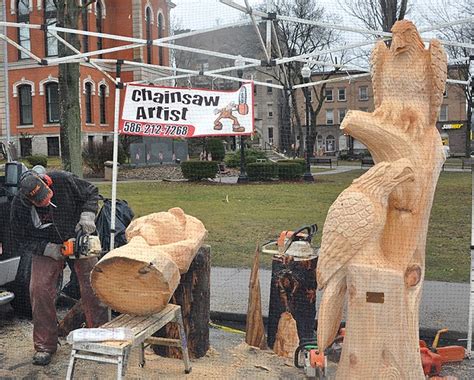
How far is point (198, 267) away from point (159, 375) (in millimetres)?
731

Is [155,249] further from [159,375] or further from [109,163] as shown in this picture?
[109,163]

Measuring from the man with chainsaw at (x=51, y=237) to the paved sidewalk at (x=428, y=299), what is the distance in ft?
4.77

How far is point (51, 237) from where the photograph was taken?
3.77 meters

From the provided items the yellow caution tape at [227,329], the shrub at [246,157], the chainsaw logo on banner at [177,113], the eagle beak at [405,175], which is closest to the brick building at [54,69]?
the chainsaw logo on banner at [177,113]

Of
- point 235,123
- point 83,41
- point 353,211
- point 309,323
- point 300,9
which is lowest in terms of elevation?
point 309,323

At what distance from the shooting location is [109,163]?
15.2 meters

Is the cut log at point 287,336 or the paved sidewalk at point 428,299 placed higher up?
the cut log at point 287,336

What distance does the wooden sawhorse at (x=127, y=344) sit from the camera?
265 cm

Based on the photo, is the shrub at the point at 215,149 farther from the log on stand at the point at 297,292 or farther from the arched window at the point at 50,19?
the log on stand at the point at 297,292

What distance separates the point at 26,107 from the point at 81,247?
1376 centimetres

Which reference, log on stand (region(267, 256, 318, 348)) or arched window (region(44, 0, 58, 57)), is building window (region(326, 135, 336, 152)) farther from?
log on stand (region(267, 256, 318, 348))

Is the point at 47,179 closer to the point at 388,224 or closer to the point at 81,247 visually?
the point at 81,247

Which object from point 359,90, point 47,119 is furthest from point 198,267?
point 47,119

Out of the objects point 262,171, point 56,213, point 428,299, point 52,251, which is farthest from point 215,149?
point 52,251
